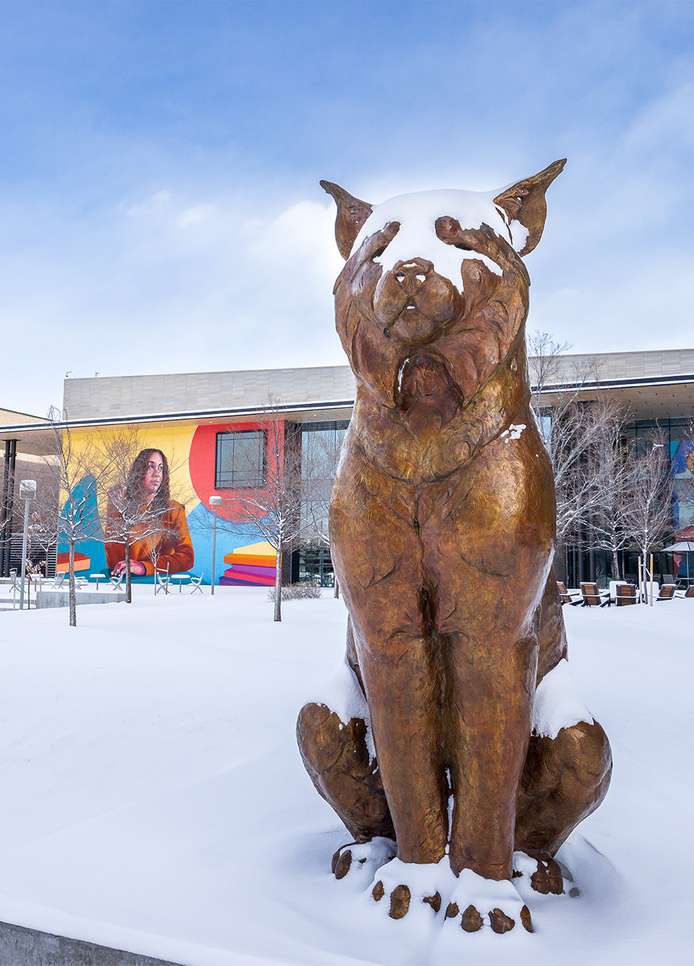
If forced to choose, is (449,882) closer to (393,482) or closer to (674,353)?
(393,482)

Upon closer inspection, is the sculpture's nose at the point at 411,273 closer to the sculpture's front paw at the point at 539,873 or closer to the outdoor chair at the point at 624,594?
the sculpture's front paw at the point at 539,873

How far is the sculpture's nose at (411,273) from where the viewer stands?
5.29 ft

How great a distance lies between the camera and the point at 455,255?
66.3 inches

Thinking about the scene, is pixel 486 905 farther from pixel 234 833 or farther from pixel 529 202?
pixel 529 202

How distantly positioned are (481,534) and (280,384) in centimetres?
3522

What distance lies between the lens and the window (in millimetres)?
32625

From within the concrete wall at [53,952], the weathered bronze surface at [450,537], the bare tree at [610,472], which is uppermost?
the bare tree at [610,472]

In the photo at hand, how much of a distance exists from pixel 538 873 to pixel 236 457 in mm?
31774

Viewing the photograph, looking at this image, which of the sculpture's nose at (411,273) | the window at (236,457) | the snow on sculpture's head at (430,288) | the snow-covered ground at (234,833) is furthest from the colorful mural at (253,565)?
the sculpture's nose at (411,273)

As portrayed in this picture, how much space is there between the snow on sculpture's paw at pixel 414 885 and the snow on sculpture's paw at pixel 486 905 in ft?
0.17

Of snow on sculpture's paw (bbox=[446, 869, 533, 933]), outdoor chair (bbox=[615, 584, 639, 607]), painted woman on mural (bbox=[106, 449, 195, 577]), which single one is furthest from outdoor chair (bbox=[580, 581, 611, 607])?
snow on sculpture's paw (bbox=[446, 869, 533, 933])

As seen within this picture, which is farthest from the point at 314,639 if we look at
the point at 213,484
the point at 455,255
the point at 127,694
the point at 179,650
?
the point at 213,484

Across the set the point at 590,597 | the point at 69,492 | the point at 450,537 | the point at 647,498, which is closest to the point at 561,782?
the point at 450,537

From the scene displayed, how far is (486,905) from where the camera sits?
1854 millimetres
